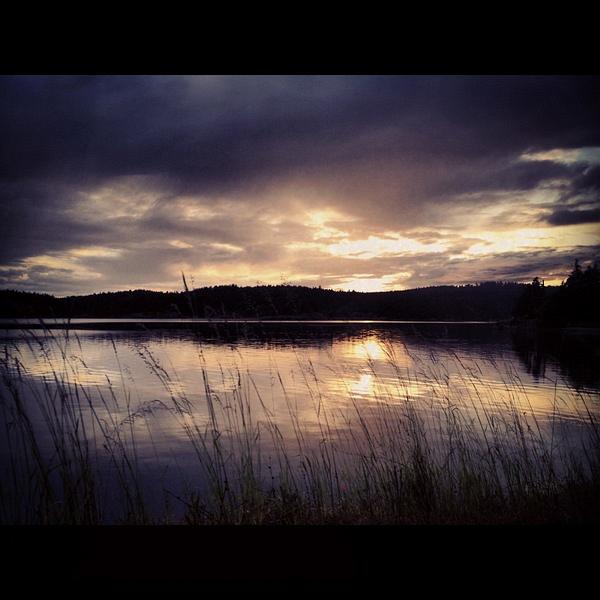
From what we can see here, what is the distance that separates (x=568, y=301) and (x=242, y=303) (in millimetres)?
4134

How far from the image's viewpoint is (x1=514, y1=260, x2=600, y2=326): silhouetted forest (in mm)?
4820

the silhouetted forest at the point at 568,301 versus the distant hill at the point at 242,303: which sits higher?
the distant hill at the point at 242,303

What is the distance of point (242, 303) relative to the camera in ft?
11.2

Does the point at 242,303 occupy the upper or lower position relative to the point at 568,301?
upper

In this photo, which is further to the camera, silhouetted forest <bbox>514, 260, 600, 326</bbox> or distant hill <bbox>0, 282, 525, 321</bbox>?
silhouetted forest <bbox>514, 260, 600, 326</bbox>

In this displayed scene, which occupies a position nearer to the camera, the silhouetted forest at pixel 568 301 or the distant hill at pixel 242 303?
the distant hill at pixel 242 303

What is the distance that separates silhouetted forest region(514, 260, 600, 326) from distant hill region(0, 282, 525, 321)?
0.44 metres

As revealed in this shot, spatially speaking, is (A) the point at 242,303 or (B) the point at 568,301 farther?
(B) the point at 568,301

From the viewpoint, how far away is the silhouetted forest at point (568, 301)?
482 centimetres

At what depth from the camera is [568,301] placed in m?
4.97

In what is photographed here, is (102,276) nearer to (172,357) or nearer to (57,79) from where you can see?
(57,79)

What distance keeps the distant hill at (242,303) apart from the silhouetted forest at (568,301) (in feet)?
1.45
